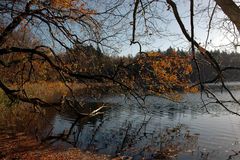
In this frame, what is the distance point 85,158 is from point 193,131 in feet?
26.6

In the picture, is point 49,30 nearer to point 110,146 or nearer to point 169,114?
point 110,146

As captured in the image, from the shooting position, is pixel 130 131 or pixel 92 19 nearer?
pixel 92 19

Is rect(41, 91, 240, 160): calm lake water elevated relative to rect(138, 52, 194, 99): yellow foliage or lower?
lower

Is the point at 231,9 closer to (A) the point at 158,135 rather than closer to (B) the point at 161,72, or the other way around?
(B) the point at 161,72

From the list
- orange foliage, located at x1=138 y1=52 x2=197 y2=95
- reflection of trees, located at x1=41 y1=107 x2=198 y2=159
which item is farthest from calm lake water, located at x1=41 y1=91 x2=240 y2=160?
orange foliage, located at x1=138 y1=52 x2=197 y2=95

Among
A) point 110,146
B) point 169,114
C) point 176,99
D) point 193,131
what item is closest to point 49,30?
point 176,99

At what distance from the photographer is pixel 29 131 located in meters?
17.0

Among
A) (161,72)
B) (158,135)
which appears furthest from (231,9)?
(158,135)

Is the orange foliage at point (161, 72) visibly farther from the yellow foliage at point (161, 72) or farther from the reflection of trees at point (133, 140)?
the reflection of trees at point (133, 140)

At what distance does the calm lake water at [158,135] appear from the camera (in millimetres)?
13761

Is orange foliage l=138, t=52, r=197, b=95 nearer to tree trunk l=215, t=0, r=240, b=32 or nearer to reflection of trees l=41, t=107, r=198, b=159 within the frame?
reflection of trees l=41, t=107, r=198, b=159

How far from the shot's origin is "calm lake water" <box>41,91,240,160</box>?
1376cm

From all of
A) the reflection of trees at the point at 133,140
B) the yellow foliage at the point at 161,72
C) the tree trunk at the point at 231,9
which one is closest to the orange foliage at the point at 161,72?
the yellow foliage at the point at 161,72

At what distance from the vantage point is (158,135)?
16812 millimetres
